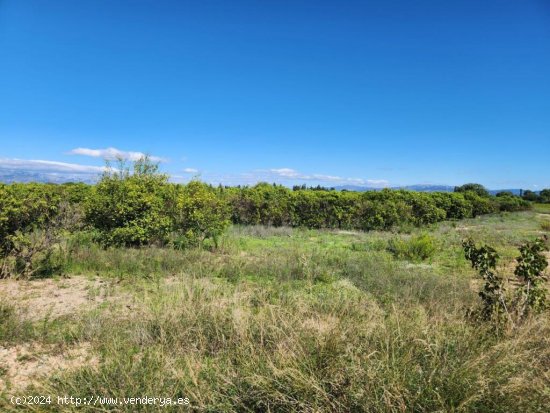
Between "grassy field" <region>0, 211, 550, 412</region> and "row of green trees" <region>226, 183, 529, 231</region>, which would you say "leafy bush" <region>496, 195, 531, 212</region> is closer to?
"row of green trees" <region>226, 183, 529, 231</region>

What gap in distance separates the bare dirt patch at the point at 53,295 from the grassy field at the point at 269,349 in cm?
3

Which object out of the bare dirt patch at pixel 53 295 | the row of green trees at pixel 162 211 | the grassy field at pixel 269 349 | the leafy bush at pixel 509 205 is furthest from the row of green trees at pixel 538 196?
the bare dirt patch at pixel 53 295

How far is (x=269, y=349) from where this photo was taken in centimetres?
343

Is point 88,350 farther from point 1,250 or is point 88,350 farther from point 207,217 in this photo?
point 207,217

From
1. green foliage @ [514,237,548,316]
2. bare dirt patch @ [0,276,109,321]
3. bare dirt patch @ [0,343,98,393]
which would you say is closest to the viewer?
bare dirt patch @ [0,343,98,393]

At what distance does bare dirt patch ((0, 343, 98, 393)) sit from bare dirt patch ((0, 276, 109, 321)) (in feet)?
2.74

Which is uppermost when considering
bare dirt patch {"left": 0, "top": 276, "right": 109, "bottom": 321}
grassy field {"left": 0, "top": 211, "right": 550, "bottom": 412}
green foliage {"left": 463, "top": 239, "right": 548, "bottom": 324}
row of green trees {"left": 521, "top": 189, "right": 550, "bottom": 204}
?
row of green trees {"left": 521, "top": 189, "right": 550, "bottom": 204}

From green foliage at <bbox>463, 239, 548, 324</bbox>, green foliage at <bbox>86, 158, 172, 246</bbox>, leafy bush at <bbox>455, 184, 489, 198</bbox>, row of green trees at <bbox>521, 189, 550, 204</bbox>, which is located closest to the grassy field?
green foliage at <bbox>463, 239, 548, 324</bbox>

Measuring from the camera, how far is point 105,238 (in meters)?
9.85

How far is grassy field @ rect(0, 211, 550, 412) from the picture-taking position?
2.54m

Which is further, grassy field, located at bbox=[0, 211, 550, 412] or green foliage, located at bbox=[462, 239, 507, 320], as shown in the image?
green foliage, located at bbox=[462, 239, 507, 320]

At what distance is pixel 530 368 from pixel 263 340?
2.37 meters

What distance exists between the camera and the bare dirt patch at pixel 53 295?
5.09m

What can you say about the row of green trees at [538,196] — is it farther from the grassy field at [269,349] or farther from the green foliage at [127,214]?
the green foliage at [127,214]
